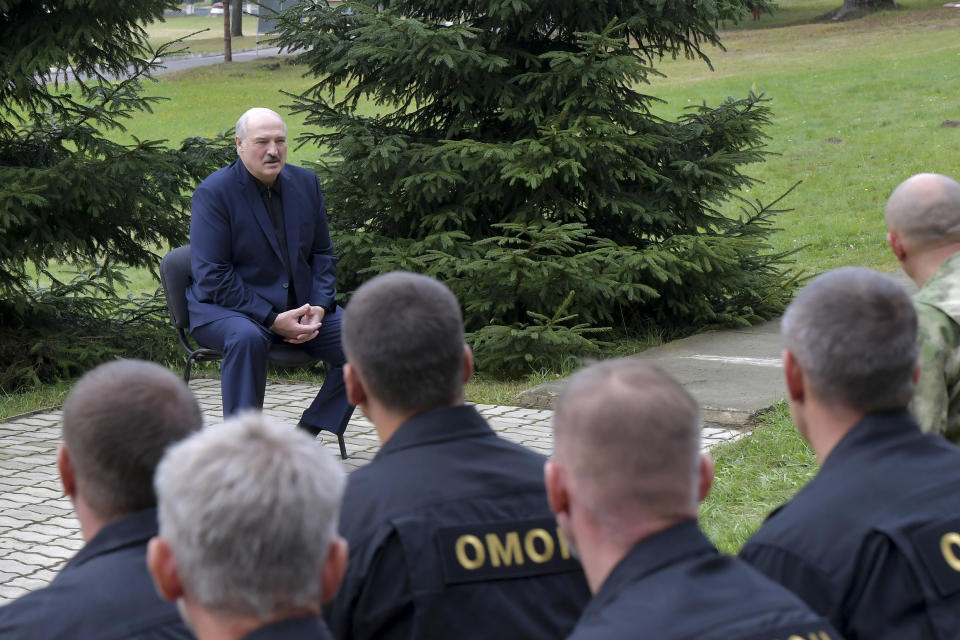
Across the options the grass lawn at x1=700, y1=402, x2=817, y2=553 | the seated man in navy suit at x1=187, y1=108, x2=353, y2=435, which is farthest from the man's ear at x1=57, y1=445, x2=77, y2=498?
the seated man in navy suit at x1=187, y1=108, x2=353, y2=435

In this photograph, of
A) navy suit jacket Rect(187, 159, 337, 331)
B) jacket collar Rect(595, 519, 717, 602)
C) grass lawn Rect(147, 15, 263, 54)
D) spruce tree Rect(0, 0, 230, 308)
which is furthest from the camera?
grass lawn Rect(147, 15, 263, 54)

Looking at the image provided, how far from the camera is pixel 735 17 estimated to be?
902cm

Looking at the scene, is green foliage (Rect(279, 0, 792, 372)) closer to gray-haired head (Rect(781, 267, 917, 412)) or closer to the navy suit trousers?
the navy suit trousers

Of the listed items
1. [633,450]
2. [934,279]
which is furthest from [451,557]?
[934,279]

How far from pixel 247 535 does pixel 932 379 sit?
2394mm

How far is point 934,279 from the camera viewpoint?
146 inches

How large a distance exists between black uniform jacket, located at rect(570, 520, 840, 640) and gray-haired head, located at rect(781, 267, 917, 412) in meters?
0.68

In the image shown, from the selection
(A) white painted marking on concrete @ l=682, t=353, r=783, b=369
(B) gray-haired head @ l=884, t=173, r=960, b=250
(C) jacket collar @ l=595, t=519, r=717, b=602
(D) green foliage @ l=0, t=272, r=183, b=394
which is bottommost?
(D) green foliage @ l=0, t=272, r=183, b=394

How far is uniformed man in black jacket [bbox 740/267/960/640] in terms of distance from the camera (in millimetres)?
2338

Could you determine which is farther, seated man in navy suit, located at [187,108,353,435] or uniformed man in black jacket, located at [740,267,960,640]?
seated man in navy suit, located at [187,108,353,435]

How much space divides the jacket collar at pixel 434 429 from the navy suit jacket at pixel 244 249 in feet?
11.0

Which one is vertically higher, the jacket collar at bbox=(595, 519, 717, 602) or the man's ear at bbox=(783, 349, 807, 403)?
the man's ear at bbox=(783, 349, 807, 403)

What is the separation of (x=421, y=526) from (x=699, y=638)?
87 centimetres

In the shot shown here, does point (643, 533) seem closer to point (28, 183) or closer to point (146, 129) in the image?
point (28, 183)
